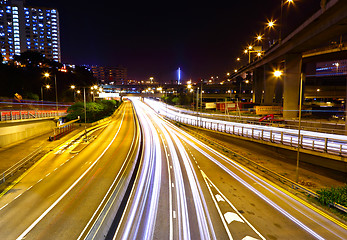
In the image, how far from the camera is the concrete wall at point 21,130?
28.2 meters

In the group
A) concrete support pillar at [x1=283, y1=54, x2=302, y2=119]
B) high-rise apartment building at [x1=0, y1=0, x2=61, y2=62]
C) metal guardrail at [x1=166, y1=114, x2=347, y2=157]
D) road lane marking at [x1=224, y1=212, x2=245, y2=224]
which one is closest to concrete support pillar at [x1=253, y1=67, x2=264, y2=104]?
concrete support pillar at [x1=283, y1=54, x2=302, y2=119]

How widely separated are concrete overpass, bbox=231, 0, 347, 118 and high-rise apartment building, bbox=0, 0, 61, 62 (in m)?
162

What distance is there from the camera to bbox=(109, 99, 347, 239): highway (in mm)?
10422

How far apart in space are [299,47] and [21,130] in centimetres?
4961

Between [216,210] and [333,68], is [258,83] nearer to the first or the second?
[333,68]

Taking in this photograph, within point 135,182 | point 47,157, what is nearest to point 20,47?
point 47,157

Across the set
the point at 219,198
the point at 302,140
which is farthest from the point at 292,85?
the point at 219,198

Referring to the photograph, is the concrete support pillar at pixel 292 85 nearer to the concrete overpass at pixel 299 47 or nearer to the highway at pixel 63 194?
the concrete overpass at pixel 299 47

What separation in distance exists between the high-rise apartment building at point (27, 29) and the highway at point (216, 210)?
559 ft

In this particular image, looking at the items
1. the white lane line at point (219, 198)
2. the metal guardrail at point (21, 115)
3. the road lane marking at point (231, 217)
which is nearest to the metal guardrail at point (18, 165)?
the metal guardrail at point (21, 115)

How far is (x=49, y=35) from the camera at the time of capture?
162m

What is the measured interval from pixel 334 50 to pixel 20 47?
18306 cm

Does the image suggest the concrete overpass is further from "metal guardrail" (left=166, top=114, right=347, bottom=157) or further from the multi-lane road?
the multi-lane road

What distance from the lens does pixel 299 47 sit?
36844 millimetres
